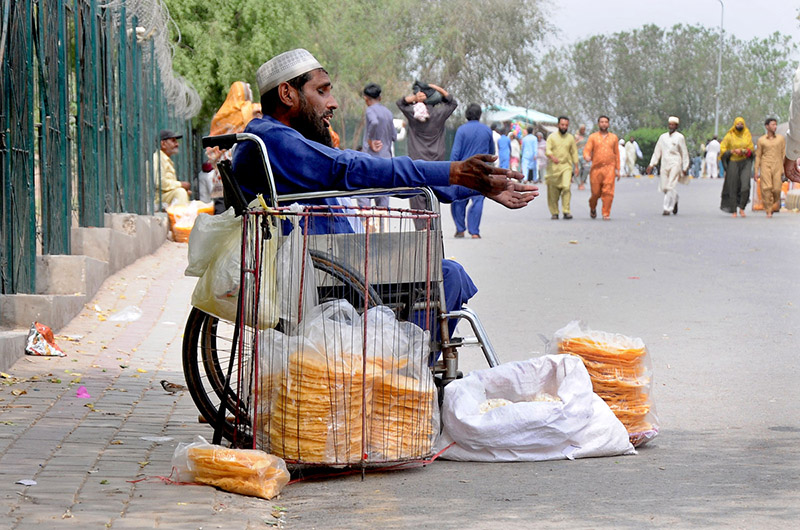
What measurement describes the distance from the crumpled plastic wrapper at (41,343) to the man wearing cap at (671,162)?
56.9 ft

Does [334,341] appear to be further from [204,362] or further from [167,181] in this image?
[167,181]

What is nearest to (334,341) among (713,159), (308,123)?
(308,123)

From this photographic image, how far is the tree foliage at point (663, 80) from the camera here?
88.2 m

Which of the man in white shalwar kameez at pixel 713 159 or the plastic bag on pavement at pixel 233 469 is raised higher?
the man in white shalwar kameez at pixel 713 159

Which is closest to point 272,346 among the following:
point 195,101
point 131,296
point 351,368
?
point 351,368

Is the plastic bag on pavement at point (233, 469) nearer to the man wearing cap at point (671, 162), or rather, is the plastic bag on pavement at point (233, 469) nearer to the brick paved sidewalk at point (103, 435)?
the brick paved sidewalk at point (103, 435)

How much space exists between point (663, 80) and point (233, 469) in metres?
88.1

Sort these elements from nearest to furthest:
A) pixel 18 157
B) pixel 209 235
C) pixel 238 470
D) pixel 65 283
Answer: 1. pixel 238 470
2. pixel 209 235
3. pixel 18 157
4. pixel 65 283

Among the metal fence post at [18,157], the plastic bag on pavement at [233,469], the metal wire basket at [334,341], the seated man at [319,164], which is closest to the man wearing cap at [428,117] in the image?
the metal fence post at [18,157]

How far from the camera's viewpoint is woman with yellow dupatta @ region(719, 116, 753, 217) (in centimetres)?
2416

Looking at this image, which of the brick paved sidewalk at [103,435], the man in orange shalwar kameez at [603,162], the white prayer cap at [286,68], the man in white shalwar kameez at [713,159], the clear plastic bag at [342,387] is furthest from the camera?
the man in white shalwar kameez at [713,159]

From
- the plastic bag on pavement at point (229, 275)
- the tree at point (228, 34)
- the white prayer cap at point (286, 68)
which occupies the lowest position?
the plastic bag on pavement at point (229, 275)

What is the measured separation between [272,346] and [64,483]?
0.90 m

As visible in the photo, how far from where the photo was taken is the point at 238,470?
14.8ft
